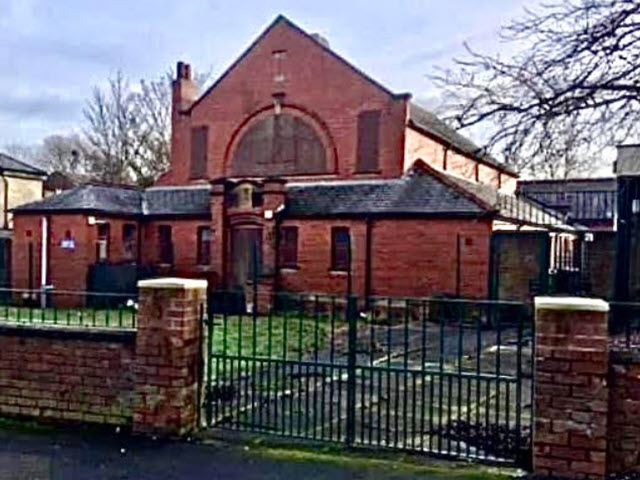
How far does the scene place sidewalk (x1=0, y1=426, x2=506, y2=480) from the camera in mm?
5133

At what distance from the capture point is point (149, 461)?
5.44 meters

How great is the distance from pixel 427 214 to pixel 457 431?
14.1 m

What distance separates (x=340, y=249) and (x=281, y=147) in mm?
5017

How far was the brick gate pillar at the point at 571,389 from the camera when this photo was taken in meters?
4.97

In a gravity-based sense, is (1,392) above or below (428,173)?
below

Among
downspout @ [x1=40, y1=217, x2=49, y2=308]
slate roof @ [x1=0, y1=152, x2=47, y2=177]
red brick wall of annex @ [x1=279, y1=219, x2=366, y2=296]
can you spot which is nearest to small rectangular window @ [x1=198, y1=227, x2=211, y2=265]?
red brick wall of annex @ [x1=279, y1=219, x2=366, y2=296]

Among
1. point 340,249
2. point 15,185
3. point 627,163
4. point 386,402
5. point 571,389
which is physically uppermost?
point 15,185

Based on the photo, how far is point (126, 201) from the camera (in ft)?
82.0

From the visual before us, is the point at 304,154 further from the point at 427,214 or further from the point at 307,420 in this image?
the point at 307,420

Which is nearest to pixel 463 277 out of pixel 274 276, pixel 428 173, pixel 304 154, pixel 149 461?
pixel 428 173

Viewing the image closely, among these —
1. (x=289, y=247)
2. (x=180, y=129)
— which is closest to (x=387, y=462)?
(x=289, y=247)

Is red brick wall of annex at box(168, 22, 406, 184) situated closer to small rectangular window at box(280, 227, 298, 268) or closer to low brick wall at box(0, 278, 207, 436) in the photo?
small rectangular window at box(280, 227, 298, 268)

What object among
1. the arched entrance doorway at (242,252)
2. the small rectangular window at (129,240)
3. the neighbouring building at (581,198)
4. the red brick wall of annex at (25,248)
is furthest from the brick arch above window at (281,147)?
the neighbouring building at (581,198)

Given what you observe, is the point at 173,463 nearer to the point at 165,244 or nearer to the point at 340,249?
the point at 340,249
